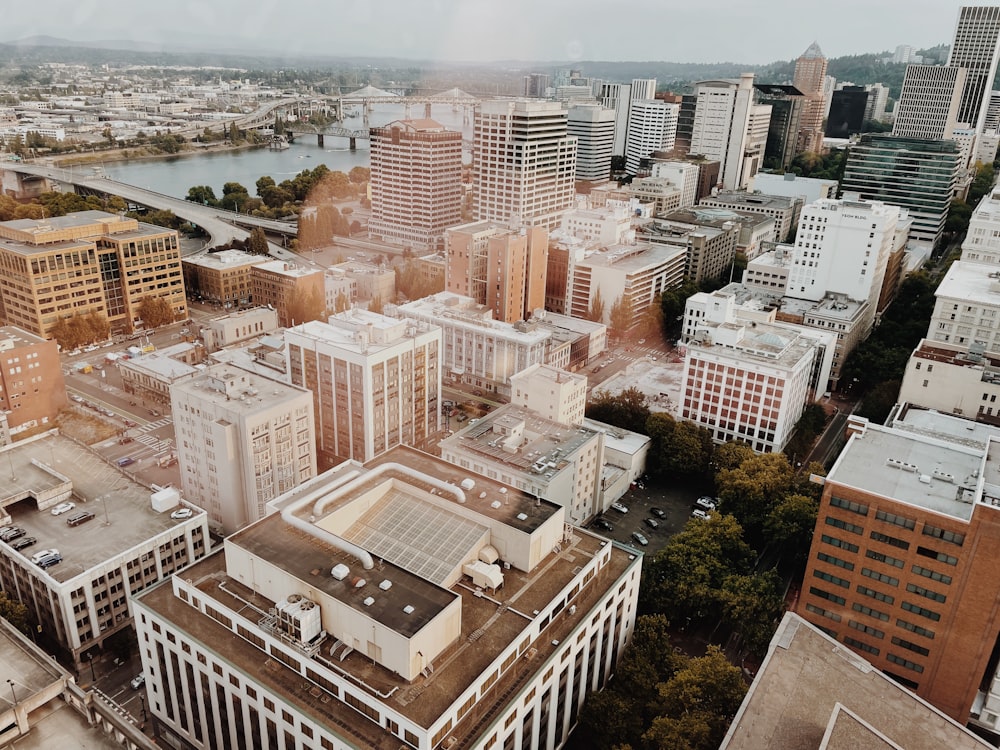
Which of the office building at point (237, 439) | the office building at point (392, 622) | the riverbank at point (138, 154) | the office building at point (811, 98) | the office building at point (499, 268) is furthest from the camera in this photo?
the office building at point (811, 98)

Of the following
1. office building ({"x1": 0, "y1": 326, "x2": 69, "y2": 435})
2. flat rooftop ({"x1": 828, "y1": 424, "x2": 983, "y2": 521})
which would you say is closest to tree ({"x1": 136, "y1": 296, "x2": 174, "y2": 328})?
office building ({"x1": 0, "y1": 326, "x2": 69, "y2": 435})

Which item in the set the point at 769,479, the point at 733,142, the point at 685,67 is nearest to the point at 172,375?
the point at 769,479

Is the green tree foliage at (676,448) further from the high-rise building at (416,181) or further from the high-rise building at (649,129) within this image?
the high-rise building at (649,129)

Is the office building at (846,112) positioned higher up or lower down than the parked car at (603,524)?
higher up

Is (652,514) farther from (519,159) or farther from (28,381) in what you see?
(519,159)

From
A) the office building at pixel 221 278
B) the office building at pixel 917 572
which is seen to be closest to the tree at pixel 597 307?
the office building at pixel 221 278

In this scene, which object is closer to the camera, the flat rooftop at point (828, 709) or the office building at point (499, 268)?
the flat rooftop at point (828, 709)

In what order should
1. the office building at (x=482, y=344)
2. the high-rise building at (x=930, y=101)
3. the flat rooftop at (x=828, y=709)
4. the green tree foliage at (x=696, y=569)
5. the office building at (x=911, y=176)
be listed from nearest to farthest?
the flat rooftop at (x=828, y=709) < the green tree foliage at (x=696, y=569) < the office building at (x=482, y=344) < the office building at (x=911, y=176) < the high-rise building at (x=930, y=101)
